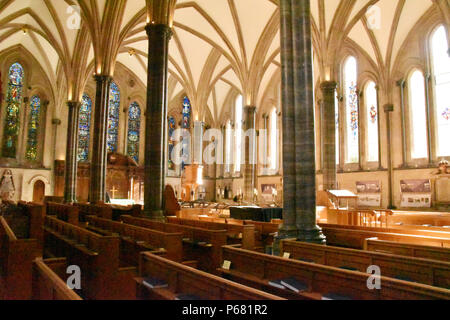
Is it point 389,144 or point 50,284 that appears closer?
point 50,284

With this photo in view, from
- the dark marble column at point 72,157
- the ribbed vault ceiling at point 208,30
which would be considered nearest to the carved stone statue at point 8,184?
the dark marble column at point 72,157

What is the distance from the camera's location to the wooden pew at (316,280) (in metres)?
2.85

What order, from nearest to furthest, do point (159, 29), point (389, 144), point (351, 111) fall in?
point (159, 29) → point (389, 144) → point (351, 111)

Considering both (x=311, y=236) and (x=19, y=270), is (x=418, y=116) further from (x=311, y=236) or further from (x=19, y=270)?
(x=19, y=270)

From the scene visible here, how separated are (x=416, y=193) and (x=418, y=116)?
3961mm

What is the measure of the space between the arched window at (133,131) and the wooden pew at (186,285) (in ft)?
75.7

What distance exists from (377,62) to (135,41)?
1448 centimetres

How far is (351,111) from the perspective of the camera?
20.2m

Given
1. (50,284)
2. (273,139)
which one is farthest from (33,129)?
(50,284)

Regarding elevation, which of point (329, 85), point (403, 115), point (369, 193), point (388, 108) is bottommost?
point (369, 193)

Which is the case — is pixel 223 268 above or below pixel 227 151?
below

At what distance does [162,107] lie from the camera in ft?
35.3
